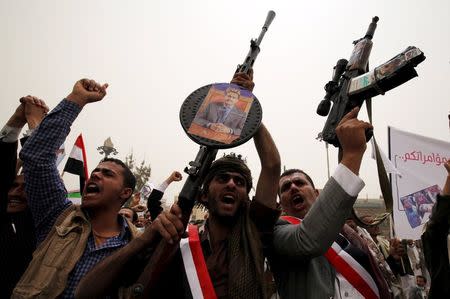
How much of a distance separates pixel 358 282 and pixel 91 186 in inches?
82.1

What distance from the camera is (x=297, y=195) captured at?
9.20 ft

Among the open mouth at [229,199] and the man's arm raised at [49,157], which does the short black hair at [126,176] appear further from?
the open mouth at [229,199]

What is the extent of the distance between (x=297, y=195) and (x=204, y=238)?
3.72ft

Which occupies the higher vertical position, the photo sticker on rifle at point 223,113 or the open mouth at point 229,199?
the photo sticker on rifle at point 223,113

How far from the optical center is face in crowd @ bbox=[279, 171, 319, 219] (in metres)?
2.79

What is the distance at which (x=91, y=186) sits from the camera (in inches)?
106

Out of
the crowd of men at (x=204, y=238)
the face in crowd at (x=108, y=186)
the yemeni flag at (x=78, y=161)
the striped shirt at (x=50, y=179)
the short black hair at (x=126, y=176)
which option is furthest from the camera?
the yemeni flag at (x=78, y=161)

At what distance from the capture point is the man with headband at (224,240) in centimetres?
158

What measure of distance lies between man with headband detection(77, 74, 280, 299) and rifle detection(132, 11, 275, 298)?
63 millimetres

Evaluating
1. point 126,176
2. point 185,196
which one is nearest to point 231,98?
point 185,196

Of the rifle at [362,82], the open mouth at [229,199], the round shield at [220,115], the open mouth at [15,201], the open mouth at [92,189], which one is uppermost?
the rifle at [362,82]

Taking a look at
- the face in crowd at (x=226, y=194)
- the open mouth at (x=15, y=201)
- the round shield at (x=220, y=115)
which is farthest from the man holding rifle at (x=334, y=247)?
the open mouth at (x=15, y=201)

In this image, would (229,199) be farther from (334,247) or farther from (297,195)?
(297,195)

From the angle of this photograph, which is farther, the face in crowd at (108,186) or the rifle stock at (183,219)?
the face in crowd at (108,186)
